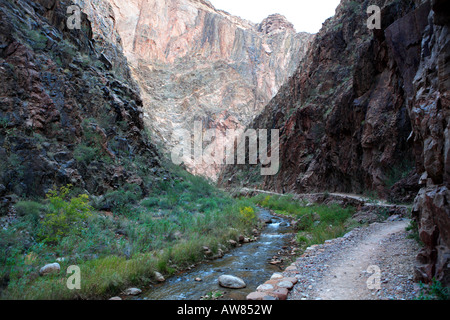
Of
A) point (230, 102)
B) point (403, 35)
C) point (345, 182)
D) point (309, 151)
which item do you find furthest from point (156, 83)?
point (403, 35)

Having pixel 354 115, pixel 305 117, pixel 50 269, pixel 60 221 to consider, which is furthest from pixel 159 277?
pixel 305 117

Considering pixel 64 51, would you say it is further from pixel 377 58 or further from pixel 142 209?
pixel 377 58

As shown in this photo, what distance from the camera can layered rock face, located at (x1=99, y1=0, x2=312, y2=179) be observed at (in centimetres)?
6544

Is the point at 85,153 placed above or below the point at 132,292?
above

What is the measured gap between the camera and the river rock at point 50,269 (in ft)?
17.2

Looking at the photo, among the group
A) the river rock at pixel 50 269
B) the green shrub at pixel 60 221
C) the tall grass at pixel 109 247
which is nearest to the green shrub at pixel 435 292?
the tall grass at pixel 109 247

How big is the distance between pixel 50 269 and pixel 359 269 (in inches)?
250

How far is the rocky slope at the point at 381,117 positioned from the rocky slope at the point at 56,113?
10095 mm

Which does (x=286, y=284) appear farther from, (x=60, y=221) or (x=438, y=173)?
(x=60, y=221)

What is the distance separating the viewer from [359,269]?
5219 mm

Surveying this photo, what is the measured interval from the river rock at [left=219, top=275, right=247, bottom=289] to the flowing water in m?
0.12

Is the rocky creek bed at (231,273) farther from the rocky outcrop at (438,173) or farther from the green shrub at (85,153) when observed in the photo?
the green shrub at (85,153)

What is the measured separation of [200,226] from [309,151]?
17822 mm

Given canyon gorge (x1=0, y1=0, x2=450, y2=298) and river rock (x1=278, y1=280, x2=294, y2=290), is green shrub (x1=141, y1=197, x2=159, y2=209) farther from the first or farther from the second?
river rock (x1=278, y1=280, x2=294, y2=290)
